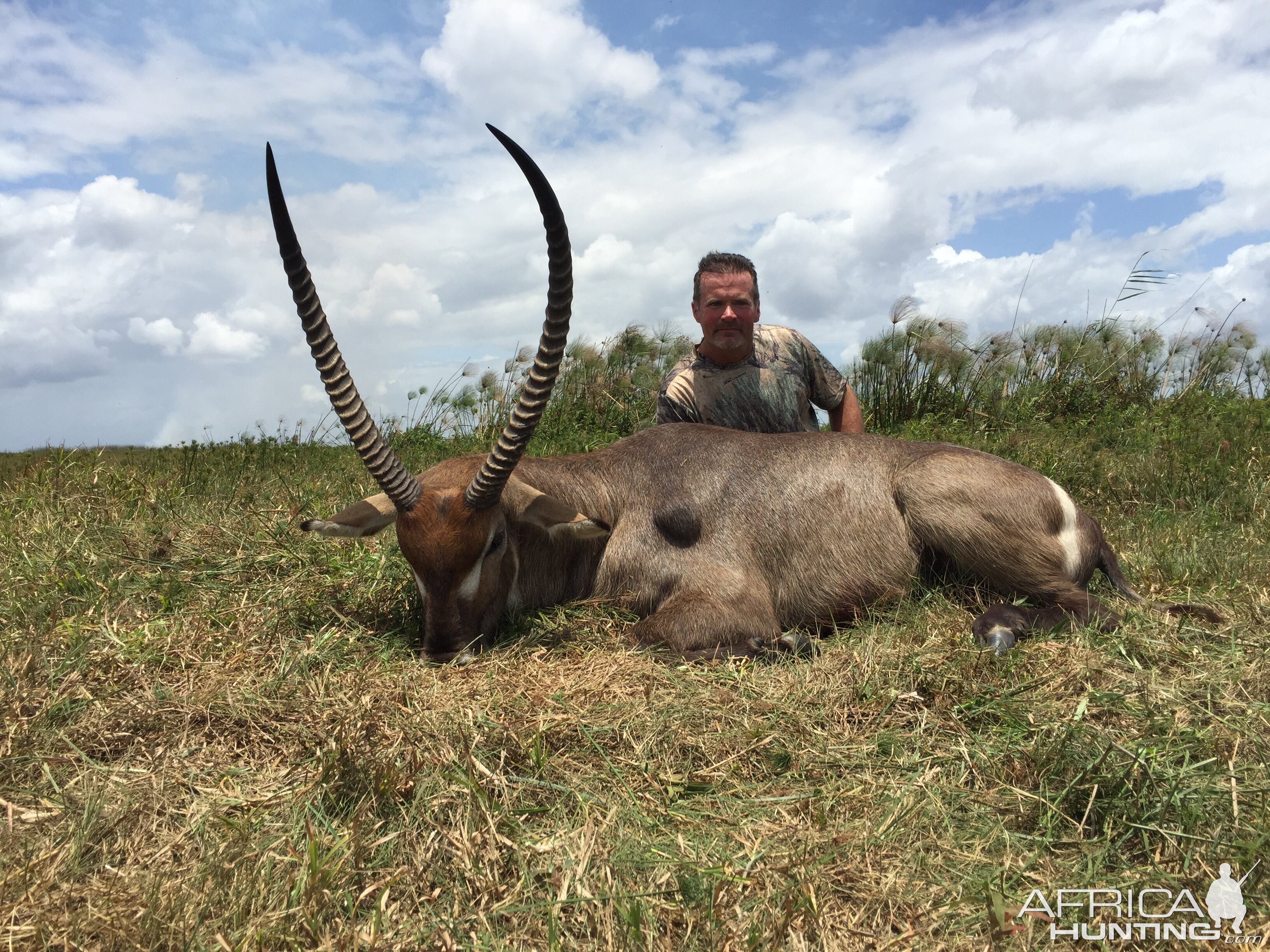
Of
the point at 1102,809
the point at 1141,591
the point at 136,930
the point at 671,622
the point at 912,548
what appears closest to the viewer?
the point at 136,930

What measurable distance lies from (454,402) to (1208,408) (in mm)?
9042

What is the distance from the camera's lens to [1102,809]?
8.46 ft

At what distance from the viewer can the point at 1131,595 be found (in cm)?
467

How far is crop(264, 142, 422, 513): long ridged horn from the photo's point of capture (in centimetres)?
391

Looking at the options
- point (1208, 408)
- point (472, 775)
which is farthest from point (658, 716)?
point (1208, 408)

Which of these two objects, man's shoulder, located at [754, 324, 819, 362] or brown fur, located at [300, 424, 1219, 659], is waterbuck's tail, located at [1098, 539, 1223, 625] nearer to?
brown fur, located at [300, 424, 1219, 659]

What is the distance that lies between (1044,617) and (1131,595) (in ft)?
2.65

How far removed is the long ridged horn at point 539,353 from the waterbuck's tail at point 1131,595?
Result: 10.2ft

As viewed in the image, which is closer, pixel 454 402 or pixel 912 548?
pixel 912 548

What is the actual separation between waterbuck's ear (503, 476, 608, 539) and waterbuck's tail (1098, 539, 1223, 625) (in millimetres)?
2745

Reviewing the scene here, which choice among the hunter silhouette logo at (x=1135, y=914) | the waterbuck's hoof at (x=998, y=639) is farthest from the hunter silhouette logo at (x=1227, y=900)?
the waterbuck's hoof at (x=998, y=639)

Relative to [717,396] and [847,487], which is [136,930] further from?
[717,396]

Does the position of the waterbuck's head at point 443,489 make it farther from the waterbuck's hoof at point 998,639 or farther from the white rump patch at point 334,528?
the waterbuck's hoof at point 998,639

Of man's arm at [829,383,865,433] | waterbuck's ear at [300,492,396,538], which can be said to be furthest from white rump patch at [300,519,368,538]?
man's arm at [829,383,865,433]
